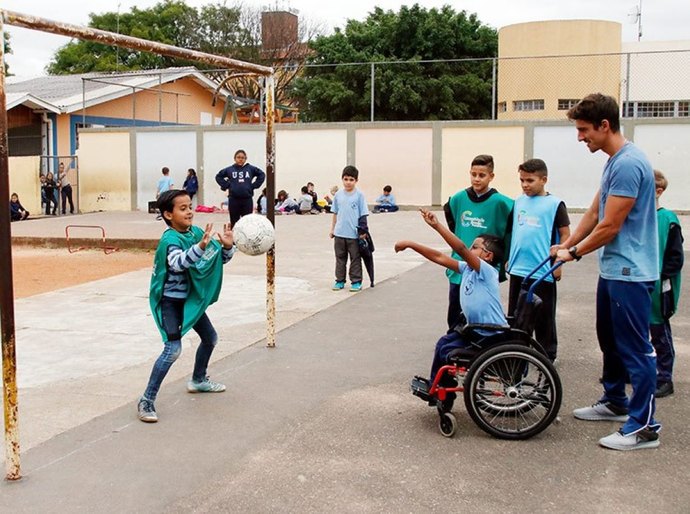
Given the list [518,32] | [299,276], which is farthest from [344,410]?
[518,32]

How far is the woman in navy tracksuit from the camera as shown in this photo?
1455cm

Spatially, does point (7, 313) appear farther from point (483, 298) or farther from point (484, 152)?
point (484, 152)

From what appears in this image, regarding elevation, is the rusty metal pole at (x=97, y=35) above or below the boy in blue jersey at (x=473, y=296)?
above

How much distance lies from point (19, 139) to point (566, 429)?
31.7 metres

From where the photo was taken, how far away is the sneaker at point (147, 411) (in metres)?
5.42

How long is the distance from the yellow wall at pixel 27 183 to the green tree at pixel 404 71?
11109 millimetres

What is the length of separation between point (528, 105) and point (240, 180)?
55.0ft

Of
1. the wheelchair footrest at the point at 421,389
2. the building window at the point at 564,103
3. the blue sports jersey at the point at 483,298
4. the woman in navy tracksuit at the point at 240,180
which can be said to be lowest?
the wheelchair footrest at the point at 421,389

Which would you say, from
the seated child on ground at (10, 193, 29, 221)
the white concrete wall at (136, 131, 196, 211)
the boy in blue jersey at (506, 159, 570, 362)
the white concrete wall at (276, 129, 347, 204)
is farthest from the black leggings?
the white concrete wall at (136, 131, 196, 211)

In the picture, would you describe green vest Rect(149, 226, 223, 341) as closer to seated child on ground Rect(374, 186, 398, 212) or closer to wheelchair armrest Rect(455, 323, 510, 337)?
wheelchair armrest Rect(455, 323, 510, 337)

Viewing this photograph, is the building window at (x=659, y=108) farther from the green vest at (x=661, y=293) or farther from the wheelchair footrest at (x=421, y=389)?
the wheelchair footrest at (x=421, y=389)

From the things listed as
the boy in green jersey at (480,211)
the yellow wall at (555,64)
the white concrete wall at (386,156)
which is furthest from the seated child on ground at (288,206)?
the boy in green jersey at (480,211)

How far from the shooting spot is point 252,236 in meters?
5.87

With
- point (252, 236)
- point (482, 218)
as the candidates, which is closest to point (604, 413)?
point (482, 218)
